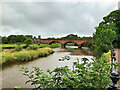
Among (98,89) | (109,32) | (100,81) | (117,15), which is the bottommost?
(98,89)

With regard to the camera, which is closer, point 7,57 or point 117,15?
point 7,57

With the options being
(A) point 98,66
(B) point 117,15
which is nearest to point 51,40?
(B) point 117,15

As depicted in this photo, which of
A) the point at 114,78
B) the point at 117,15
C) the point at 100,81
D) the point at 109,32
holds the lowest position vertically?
the point at 100,81

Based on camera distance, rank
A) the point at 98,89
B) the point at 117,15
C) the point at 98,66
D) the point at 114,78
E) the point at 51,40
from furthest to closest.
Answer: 1. the point at 51,40
2. the point at 117,15
3. the point at 98,66
4. the point at 98,89
5. the point at 114,78

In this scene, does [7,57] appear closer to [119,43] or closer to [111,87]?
[111,87]

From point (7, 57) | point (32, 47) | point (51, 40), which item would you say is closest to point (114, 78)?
point (7, 57)

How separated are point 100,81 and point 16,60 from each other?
9.84 m

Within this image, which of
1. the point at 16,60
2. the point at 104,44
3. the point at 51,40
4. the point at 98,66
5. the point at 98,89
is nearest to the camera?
the point at 98,89

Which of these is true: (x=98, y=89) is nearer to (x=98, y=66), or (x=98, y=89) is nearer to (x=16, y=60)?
(x=98, y=66)

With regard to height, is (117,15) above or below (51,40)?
above

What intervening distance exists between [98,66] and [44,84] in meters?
1.11

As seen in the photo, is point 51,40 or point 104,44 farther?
point 51,40

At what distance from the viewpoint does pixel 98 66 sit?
1.80 m

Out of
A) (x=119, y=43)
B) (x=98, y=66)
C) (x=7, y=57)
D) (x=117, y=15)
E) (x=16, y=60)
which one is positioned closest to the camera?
(x=98, y=66)
